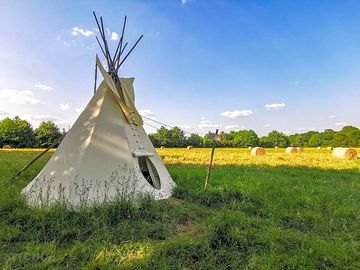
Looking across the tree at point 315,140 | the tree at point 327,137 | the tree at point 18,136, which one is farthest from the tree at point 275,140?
the tree at point 18,136

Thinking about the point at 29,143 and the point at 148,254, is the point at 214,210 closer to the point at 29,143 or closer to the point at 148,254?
the point at 148,254

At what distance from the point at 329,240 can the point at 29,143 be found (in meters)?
39.3

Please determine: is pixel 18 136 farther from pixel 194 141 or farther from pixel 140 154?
pixel 140 154

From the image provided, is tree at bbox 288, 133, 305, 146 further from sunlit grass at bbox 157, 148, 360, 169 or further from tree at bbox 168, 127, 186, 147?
sunlit grass at bbox 157, 148, 360, 169

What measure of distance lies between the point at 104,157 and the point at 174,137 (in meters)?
35.3

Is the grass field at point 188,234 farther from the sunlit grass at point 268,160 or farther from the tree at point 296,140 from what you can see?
the tree at point 296,140

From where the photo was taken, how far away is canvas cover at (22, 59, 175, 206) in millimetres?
5023

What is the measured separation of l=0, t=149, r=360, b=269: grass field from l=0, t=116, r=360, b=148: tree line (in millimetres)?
23845

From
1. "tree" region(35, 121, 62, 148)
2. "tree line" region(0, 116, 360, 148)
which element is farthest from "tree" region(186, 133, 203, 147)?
"tree" region(35, 121, 62, 148)

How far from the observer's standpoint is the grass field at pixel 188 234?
10.3 ft

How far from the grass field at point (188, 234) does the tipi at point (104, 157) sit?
0.47 m

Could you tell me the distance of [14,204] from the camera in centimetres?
466

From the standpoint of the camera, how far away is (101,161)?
540cm

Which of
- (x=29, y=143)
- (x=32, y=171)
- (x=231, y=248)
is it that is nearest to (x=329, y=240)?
(x=231, y=248)
